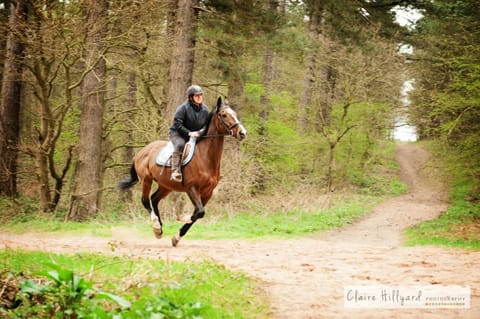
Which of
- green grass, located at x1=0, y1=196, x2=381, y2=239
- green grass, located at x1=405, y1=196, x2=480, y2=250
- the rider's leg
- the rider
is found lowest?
green grass, located at x1=0, y1=196, x2=381, y2=239

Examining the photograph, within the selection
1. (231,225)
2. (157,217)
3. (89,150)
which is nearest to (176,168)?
(157,217)

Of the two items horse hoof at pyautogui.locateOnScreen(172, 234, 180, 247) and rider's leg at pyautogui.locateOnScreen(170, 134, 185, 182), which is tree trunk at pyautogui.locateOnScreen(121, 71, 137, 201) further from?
horse hoof at pyautogui.locateOnScreen(172, 234, 180, 247)

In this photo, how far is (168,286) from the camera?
589 cm

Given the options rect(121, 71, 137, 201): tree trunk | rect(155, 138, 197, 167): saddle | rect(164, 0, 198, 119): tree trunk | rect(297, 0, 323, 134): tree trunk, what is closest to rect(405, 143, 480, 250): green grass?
rect(155, 138, 197, 167): saddle

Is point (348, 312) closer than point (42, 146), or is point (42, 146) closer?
point (348, 312)

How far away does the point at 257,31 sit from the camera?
17594mm

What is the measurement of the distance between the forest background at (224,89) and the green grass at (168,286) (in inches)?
344

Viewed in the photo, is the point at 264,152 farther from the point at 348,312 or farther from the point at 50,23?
the point at 348,312

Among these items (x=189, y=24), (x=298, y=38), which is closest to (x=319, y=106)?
(x=298, y=38)

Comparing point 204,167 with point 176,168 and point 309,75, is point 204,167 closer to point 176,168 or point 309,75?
point 176,168

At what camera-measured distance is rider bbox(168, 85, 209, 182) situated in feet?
34.0

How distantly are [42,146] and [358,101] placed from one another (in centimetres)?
1424

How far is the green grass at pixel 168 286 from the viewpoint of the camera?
17.3 ft

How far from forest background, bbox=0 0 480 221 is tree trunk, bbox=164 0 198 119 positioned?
0.13ft
